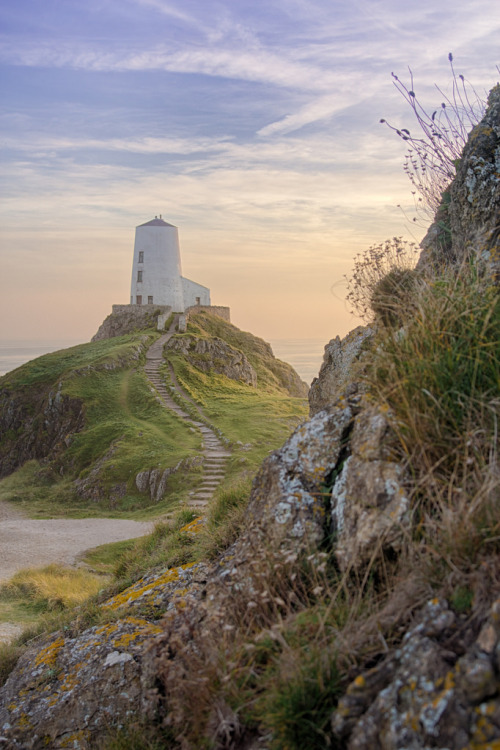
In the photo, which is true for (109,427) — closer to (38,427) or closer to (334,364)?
(38,427)

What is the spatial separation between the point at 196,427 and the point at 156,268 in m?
33.0

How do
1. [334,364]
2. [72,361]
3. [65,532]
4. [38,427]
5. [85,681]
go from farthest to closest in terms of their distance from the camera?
[72,361]
[38,427]
[65,532]
[334,364]
[85,681]

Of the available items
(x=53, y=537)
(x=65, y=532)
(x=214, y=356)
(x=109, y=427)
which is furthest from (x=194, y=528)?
(x=214, y=356)

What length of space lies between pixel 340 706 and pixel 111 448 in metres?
28.5

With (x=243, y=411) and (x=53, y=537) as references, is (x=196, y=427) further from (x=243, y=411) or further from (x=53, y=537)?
(x=53, y=537)

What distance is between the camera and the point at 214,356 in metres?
48.0

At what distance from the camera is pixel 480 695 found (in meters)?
2.71

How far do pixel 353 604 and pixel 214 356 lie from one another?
146 ft

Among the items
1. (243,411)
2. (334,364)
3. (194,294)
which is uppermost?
(194,294)

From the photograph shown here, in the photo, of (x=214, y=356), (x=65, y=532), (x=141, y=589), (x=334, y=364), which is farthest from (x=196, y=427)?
(x=141, y=589)

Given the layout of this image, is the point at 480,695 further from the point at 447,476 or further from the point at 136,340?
the point at 136,340

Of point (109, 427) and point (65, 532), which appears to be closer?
point (65, 532)

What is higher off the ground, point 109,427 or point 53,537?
point 109,427

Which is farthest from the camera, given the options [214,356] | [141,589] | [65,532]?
[214,356]
